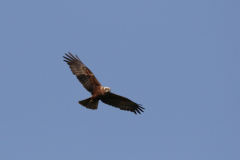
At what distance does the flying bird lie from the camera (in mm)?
15039

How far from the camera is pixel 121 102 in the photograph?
52.8 ft

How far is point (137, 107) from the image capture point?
1642 cm

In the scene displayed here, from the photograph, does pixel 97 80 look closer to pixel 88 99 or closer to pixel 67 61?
pixel 88 99

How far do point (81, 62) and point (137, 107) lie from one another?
12.1 feet

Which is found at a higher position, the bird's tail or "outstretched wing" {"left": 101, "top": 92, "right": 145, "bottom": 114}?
"outstretched wing" {"left": 101, "top": 92, "right": 145, "bottom": 114}

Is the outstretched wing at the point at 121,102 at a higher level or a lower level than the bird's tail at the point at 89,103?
higher

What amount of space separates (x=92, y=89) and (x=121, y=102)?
1801 mm

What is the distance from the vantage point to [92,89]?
15.2 meters

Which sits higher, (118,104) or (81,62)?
(81,62)

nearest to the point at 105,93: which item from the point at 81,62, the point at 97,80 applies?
the point at 97,80

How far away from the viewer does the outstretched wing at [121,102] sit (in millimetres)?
15585

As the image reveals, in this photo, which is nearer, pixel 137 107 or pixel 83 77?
pixel 83 77

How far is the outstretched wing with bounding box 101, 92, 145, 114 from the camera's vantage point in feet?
51.1

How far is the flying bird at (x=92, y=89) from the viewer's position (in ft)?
49.3
